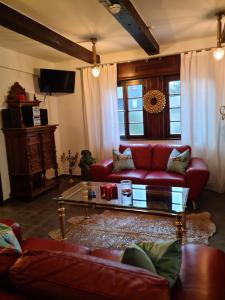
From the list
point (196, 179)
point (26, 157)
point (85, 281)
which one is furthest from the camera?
point (26, 157)

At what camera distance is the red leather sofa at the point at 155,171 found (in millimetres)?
3439

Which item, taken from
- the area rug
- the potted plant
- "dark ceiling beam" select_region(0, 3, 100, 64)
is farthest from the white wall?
the area rug

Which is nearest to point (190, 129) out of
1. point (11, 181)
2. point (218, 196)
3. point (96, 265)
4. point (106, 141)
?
point (218, 196)

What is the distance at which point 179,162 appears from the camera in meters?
3.80

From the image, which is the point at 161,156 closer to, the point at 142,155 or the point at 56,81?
the point at 142,155

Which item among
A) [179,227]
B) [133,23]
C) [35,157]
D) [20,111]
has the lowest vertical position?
[179,227]

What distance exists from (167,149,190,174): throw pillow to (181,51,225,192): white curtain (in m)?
0.53

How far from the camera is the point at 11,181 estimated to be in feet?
14.2

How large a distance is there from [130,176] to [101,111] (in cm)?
167

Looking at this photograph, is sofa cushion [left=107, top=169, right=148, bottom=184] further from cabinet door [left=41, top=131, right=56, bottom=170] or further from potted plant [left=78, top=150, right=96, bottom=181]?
cabinet door [left=41, top=131, right=56, bottom=170]

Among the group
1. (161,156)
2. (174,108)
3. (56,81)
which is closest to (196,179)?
(161,156)

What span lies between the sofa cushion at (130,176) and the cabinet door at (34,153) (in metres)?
1.33

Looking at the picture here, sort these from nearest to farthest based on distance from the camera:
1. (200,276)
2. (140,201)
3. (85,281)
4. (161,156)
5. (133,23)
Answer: (85,281), (200,276), (140,201), (133,23), (161,156)

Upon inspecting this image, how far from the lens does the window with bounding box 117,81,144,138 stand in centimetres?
478
